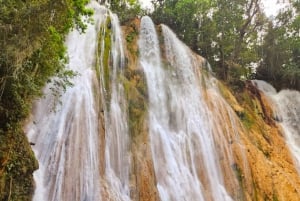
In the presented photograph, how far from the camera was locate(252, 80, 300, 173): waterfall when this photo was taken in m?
16.9

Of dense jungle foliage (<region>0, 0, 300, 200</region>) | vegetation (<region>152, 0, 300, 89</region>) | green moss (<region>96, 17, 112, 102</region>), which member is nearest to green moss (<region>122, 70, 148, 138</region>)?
green moss (<region>96, 17, 112, 102</region>)

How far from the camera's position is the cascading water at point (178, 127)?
10.7 meters

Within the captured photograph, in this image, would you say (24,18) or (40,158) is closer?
(24,18)

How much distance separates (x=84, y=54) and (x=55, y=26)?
15.5ft

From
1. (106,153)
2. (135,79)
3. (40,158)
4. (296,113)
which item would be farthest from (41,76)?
(296,113)

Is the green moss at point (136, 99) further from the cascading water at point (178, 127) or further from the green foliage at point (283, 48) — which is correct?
the green foliage at point (283, 48)

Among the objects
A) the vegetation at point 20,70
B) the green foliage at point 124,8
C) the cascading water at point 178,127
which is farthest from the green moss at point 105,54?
the green foliage at point 124,8

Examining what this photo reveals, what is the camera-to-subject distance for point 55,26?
7.56 m

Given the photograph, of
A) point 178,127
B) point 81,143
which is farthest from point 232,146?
point 81,143

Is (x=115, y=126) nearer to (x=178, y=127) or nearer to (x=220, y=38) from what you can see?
(x=178, y=127)

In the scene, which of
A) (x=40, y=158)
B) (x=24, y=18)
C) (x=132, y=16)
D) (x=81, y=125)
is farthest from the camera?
(x=132, y=16)

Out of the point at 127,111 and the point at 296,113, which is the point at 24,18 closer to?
the point at 127,111

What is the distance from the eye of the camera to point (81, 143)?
911cm

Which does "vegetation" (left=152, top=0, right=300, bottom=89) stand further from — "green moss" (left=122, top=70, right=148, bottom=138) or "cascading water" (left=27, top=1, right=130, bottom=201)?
"cascading water" (left=27, top=1, right=130, bottom=201)
